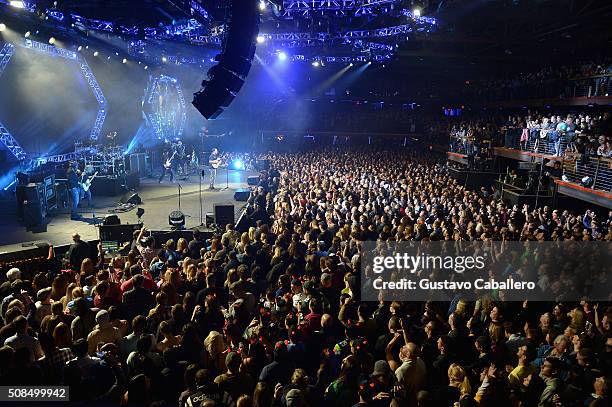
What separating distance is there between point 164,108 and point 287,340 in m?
26.8

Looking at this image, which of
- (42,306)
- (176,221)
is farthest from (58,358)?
(176,221)

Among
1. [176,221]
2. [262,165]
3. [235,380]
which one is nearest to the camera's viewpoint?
[235,380]

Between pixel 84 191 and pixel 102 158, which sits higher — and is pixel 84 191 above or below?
below

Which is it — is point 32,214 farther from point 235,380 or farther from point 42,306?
point 235,380

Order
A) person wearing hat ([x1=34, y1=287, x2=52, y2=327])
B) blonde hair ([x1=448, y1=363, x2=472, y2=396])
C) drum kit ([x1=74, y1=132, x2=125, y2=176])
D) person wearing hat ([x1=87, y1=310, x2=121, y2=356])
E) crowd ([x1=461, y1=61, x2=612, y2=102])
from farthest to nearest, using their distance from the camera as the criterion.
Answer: drum kit ([x1=74, y1=132, x2=125, y2=176]), crowd ([x1=461, y1=61, x2=612, y2=102]), person wearing hat ([x1=34, y1=287, x2=52, y2=327]), person wearing hat ([x1=87, y1=310, x2=121, y2=356]), blonde hair ([x1=448, y1=363, x2=472, y2=396])

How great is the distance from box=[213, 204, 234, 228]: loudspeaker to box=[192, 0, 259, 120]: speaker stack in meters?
4.73

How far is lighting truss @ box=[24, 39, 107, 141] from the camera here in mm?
16328

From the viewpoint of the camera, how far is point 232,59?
661cm

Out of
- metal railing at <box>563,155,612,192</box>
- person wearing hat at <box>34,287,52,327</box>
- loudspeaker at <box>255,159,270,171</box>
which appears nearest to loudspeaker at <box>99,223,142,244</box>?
person wearing hat at <box>34,287,52,327</box>

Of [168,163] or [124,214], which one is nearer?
[124,214]

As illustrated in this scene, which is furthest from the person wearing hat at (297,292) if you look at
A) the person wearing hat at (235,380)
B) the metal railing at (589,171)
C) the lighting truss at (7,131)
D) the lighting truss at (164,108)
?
the lighting truss at (164,108)

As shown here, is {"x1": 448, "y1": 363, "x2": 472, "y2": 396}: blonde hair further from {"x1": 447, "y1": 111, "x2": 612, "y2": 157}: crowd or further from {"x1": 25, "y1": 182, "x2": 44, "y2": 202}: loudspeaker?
{"x1": 25, "y1": 182, "x2": 44, "y2": 202}: loudspeaker

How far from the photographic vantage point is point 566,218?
10.3m

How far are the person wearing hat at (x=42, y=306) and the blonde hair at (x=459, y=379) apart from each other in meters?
4.45
